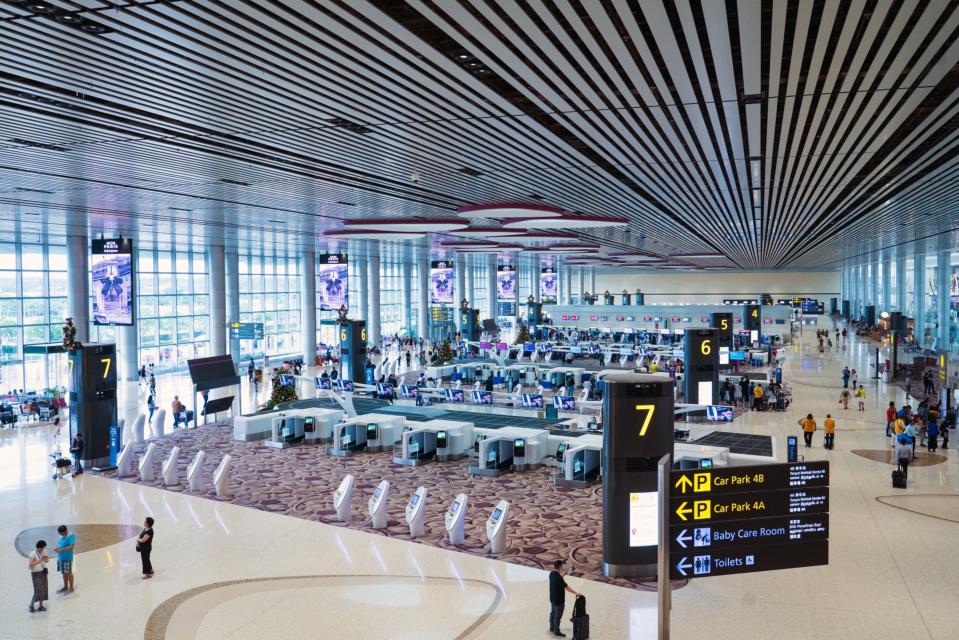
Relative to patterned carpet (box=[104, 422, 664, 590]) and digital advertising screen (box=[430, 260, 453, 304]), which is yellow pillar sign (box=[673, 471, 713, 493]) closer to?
patterned carpet (box=[104, 422, 664, 590])

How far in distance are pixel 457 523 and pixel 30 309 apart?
2680 cm

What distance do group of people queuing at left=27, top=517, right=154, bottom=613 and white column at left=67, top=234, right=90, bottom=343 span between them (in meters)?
19.3

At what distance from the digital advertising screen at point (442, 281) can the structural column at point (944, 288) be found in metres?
21.1

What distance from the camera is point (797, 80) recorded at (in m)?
7.55

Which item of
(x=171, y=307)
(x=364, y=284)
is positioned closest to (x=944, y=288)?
(x=364, y=284)

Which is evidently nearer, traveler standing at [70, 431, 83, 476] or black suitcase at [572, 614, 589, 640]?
black suitcase at [572, 614, 589, 640]

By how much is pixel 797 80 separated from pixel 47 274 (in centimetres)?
3193

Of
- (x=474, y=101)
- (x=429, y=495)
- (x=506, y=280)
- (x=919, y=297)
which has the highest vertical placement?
(x=474, y=101)

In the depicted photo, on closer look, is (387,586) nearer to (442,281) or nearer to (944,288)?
(442,281)

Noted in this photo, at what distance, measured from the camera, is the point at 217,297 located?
34.5 meters

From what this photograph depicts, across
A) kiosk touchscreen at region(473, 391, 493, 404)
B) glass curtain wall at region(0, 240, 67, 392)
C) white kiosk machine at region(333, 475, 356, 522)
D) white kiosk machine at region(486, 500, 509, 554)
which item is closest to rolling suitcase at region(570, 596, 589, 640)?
white kiosk machine at region(486, 500, 509, 554)

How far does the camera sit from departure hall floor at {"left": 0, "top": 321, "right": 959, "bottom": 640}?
344 inches

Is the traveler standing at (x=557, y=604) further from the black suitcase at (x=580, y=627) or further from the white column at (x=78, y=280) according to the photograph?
the white column at (x=78, y=280)

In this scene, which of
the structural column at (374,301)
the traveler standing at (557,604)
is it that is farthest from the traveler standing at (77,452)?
the structural column at (374,301)
